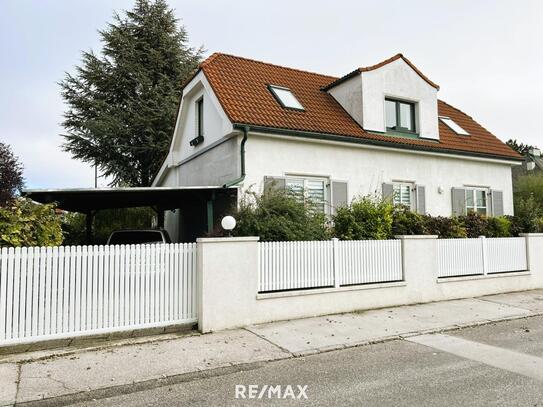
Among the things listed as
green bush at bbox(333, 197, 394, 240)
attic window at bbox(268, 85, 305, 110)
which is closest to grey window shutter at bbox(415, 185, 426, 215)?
green bush at bbox(333, 197, 394, 240)

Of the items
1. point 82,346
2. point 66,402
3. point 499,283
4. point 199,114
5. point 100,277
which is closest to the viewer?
point 66,402

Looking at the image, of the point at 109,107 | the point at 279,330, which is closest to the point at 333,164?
the point at 279,330

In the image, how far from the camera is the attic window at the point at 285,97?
12.4 metres

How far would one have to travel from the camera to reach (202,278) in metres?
6.78

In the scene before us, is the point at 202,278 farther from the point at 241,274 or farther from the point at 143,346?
the point at 143,346

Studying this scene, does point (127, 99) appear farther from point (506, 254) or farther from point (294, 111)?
point (506, 254)

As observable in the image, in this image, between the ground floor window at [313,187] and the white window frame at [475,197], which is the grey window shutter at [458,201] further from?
the ground floor window at [313,187]

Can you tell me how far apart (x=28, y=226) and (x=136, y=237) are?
4.27 meters

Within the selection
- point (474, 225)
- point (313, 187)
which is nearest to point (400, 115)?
point (474, 225)

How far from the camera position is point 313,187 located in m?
11.7

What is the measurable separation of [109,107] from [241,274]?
20165 mm

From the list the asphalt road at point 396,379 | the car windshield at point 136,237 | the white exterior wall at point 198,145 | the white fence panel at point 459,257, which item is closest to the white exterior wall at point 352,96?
the white exterior wall at point 198,145

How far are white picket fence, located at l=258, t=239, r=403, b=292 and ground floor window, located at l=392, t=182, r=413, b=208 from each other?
4503 mm

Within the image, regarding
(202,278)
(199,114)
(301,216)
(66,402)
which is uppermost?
(199,114)
